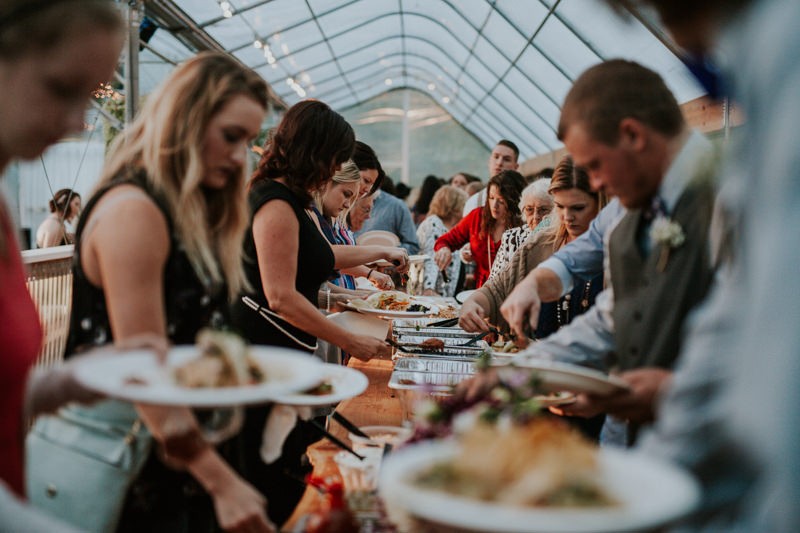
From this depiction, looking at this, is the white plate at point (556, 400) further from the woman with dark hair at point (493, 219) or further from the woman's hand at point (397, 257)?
the woman with dark hair at point (493, 219)

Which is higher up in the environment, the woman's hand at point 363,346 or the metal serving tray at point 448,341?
the woman's hand at point 363,346

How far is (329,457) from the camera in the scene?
1.92 meters

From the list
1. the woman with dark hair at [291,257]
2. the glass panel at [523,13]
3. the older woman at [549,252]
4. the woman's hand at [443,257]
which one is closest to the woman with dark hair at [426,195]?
the glass panel at [523,13]

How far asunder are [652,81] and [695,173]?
19 centimetres

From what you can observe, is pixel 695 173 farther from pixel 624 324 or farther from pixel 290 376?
pixel 290 376

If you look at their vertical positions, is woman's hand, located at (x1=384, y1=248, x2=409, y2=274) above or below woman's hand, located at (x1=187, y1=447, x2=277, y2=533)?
above

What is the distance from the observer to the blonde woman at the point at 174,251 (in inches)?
48.1

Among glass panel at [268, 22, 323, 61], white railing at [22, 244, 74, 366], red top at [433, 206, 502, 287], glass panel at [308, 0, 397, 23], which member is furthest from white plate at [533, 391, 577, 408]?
glass panel at [268, 22, 323, 61]

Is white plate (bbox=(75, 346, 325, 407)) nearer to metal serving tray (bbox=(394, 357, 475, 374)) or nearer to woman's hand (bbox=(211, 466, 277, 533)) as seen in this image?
woman's hand (bbox=(211, 466, 277, 533))

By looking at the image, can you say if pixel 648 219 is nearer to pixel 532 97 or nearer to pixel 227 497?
pixel 227 497

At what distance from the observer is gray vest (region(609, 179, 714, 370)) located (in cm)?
140

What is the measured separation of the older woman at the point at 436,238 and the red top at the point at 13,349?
445 cm

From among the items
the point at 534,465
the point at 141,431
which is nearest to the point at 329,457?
the point at 141,431

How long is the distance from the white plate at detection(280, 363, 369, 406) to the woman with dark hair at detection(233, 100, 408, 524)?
40 centimetres
